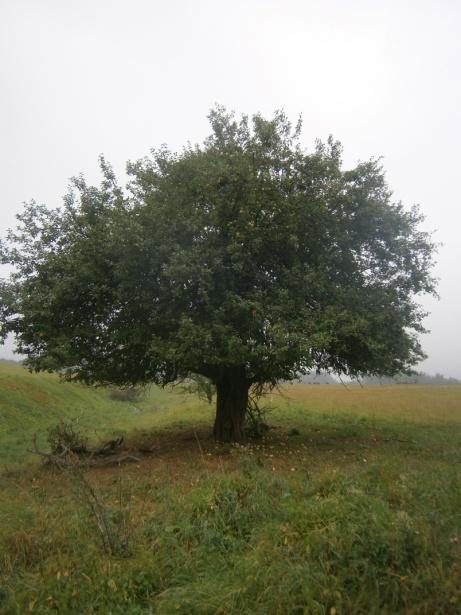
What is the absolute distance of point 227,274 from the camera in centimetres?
1338

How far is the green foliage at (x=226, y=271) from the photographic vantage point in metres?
12.6

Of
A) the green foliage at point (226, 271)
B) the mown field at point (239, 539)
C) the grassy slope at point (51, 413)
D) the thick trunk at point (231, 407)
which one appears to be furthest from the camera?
the grassy slope at point (51, 413)

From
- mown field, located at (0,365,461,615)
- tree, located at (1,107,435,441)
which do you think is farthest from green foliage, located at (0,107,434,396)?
mown field, located at (0,365,461,615)

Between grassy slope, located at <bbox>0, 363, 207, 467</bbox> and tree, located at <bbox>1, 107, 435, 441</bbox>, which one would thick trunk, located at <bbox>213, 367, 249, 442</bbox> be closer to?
tree, located at <bbox>1, 107, 435, 441</bbox>

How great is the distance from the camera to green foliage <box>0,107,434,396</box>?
1260 centimetres

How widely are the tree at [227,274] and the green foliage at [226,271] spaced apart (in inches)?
2.0

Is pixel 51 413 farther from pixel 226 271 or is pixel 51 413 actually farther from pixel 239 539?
pixel 239 539

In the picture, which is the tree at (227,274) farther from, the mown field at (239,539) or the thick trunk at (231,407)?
the mown field at (239,539)

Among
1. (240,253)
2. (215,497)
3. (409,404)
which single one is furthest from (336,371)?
(409,404)

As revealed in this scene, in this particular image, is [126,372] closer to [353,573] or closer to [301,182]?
[301,182]

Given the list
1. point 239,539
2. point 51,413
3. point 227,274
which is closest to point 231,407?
point 227,274

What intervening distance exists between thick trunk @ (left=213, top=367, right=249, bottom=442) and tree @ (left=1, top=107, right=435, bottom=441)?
0.17ft

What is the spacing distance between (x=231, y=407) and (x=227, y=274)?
5.41m

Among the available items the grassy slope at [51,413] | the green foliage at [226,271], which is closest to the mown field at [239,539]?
the green foliage at [226,271]
